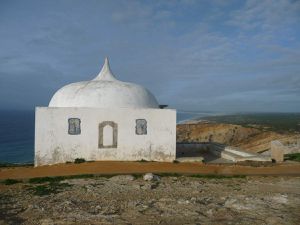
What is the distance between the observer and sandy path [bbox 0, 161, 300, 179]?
15484mm

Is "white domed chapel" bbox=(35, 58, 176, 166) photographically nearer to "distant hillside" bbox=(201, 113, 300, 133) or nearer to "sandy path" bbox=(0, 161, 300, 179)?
"sandy path" bbox=(0, 161, 300, 179)

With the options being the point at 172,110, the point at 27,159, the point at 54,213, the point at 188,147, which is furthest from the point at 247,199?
the point at 27,159

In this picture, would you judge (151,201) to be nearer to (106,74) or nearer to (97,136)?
(97,136)

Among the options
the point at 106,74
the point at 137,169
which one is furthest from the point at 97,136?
the point at 106,74

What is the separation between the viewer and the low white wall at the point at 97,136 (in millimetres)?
17219

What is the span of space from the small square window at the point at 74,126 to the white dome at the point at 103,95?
96 centimetres

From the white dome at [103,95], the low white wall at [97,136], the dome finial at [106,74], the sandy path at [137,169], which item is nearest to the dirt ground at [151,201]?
the sandy path at [137,169]

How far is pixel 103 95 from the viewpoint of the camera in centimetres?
1819

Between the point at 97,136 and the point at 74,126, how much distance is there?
130 cm

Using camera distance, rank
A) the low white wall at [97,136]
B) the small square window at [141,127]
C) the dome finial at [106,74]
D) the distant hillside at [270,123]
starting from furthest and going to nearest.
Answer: the distant hillside at [270,123] → the dome finial at [106,74] → the small square window at [141,127] → the low white wall at [97,136]

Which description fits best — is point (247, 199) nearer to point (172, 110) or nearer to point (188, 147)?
point (172, 110)

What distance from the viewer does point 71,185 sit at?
12680 millimetres

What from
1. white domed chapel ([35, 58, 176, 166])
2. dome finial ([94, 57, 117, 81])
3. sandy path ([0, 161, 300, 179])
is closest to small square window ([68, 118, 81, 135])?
white domed chapel ([35, 58, 176, 166])

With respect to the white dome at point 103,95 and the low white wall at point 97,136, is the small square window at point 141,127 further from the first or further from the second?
the white dome at point 103,95
